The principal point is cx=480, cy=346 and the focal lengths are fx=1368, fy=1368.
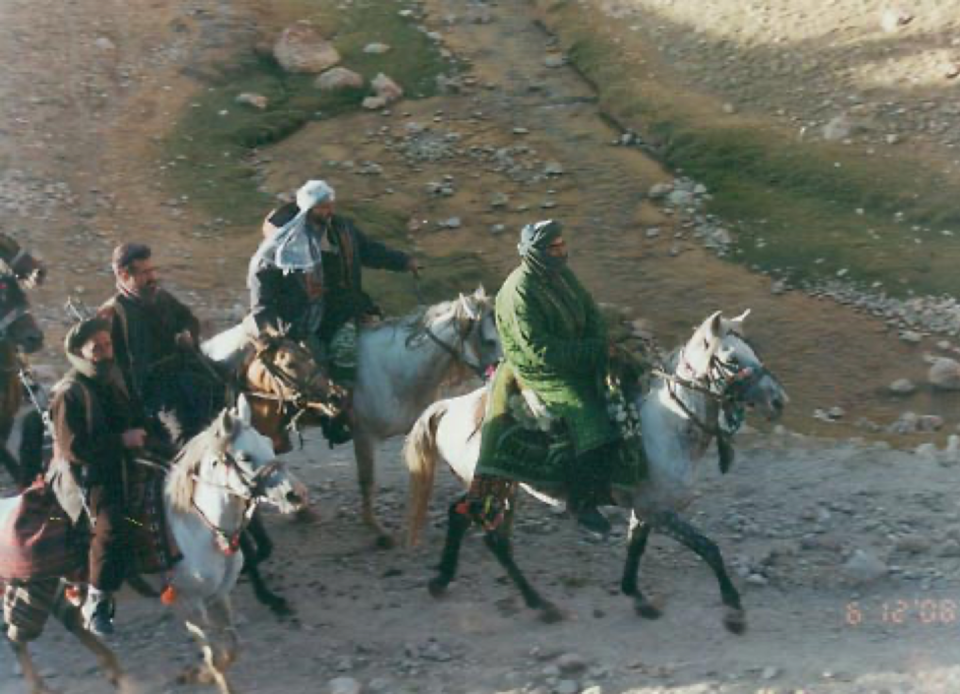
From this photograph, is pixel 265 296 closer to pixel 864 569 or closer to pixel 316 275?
pixel 316 275

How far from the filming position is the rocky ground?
9539 millimetres

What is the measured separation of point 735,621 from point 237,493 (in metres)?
3.79

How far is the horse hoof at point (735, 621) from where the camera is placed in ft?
31.7

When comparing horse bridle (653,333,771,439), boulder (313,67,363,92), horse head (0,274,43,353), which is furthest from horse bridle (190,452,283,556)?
boulder (313,67,363,92)

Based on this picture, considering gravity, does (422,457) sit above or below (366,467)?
above

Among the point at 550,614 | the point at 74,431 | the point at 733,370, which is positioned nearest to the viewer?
the point at 74,431

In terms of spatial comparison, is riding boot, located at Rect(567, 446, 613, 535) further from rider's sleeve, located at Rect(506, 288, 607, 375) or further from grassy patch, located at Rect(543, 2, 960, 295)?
grassy patch, located at Rect(543, 2, 960, 295)

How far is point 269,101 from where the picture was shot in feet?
65.7

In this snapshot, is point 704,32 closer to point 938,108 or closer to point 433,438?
point 938,108

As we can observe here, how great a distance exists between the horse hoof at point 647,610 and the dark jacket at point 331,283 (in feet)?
10.5

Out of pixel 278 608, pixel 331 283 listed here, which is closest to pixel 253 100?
pixel 331 283

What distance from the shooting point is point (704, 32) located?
21094mm

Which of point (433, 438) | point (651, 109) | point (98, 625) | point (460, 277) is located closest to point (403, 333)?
point (433, 438)

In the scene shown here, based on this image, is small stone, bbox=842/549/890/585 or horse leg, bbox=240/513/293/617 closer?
horse leg, bbox=240/513/293/617
